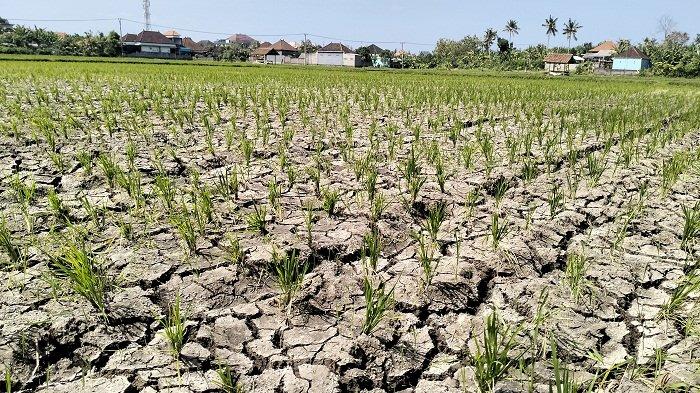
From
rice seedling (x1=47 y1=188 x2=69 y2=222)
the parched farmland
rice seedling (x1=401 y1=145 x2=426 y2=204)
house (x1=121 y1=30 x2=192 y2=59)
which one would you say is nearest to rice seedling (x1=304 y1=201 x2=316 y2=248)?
the parched farmland

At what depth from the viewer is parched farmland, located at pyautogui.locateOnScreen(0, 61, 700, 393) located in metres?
1.56

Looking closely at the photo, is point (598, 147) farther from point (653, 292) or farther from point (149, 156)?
point (149, 156)

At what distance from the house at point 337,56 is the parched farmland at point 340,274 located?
6054cm

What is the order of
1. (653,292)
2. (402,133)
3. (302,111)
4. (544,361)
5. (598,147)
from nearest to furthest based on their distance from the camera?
(544,361)
(653,292)
(598,147)
(402,133)
(302,111)

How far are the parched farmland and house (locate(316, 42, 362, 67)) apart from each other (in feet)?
199

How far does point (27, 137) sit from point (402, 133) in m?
3.92

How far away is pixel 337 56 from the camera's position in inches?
2480

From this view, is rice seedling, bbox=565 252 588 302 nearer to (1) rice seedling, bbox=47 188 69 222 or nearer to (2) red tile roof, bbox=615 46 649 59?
(1) rice seedling, bbox=47 188 69 222

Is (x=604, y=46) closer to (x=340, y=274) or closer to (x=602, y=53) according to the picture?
(x=602, y=53)

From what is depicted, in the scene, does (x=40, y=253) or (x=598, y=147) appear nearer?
(x=40, y=253)

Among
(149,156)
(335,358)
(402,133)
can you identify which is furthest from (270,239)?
(402,133)

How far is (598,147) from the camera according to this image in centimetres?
514

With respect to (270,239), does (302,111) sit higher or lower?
higher

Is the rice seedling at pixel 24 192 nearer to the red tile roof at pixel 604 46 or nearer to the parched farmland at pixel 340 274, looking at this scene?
the parched farmland at pixel 340 274
